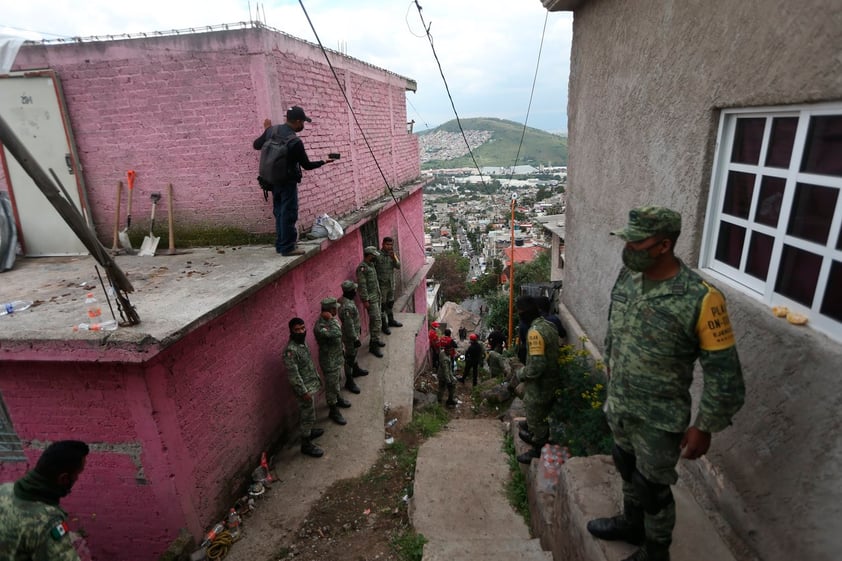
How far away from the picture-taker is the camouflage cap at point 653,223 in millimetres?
2266

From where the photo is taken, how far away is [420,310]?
1416cm

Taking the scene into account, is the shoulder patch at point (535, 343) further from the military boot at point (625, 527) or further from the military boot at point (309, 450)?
the military boot at point (309, 450)

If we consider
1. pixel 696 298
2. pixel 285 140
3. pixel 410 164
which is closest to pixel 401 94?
pixel 410 164

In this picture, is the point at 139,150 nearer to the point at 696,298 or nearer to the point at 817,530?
the point at 696,298

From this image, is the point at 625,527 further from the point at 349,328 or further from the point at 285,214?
the point at 349,328

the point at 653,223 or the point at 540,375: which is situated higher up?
the point at 653,223

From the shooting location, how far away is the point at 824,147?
2291 mm

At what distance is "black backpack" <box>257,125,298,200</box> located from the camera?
5.26 metres

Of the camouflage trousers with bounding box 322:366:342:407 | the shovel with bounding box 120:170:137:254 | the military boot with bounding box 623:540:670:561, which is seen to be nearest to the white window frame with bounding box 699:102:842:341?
the military boot with bounding box 623:540:670:561

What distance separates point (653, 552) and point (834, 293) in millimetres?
1741

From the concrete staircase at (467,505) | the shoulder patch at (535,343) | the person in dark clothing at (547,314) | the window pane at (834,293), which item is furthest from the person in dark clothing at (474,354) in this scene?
the window pane at (834,293)

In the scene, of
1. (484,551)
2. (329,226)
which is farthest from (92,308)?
(484,551)

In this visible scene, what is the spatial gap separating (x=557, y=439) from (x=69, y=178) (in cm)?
746

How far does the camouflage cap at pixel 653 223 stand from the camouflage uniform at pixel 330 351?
4662mm
